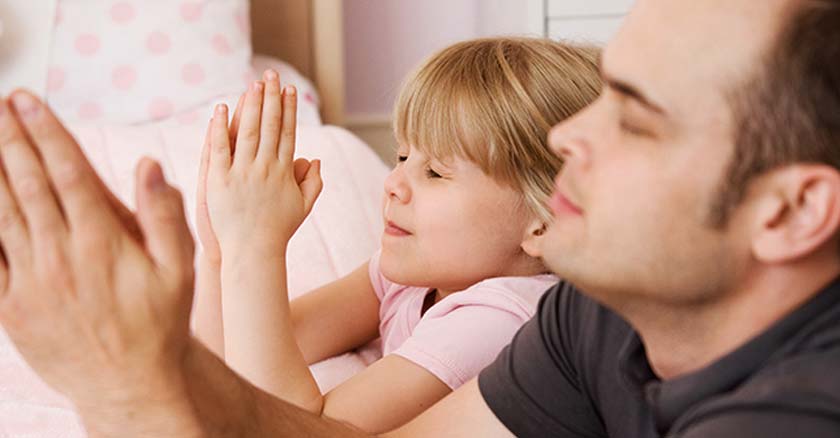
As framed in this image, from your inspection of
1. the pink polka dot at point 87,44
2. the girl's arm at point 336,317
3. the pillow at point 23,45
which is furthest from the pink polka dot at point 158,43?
the girl's arm at point 336,317

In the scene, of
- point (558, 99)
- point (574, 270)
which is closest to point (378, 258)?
point (558, 99)

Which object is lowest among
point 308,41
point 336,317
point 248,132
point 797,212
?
point 308,41

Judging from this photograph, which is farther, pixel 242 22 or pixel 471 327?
pixel 242 22

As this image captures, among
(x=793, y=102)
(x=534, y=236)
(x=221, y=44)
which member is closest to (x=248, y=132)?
(x=534, y=236)

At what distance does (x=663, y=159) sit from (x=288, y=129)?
0.49 m

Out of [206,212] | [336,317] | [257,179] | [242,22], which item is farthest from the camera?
[242,22]

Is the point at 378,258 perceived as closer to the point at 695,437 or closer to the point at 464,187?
the point at 464,187

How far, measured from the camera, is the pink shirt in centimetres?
117

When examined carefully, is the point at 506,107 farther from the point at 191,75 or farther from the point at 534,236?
the point at 191,75

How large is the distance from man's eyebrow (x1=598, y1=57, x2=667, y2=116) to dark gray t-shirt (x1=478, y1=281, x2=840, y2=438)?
0.16 meters

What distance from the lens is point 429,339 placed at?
1.19m

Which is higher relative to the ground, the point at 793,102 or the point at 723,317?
the point at 793,102

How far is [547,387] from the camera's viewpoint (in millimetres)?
996

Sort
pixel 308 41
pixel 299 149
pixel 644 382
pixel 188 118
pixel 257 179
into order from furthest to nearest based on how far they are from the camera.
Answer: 1. pixel 308 41
2. pixel 188 118
3. pixel 299 149
4. pixel 257 179
5. pixel 644 382
